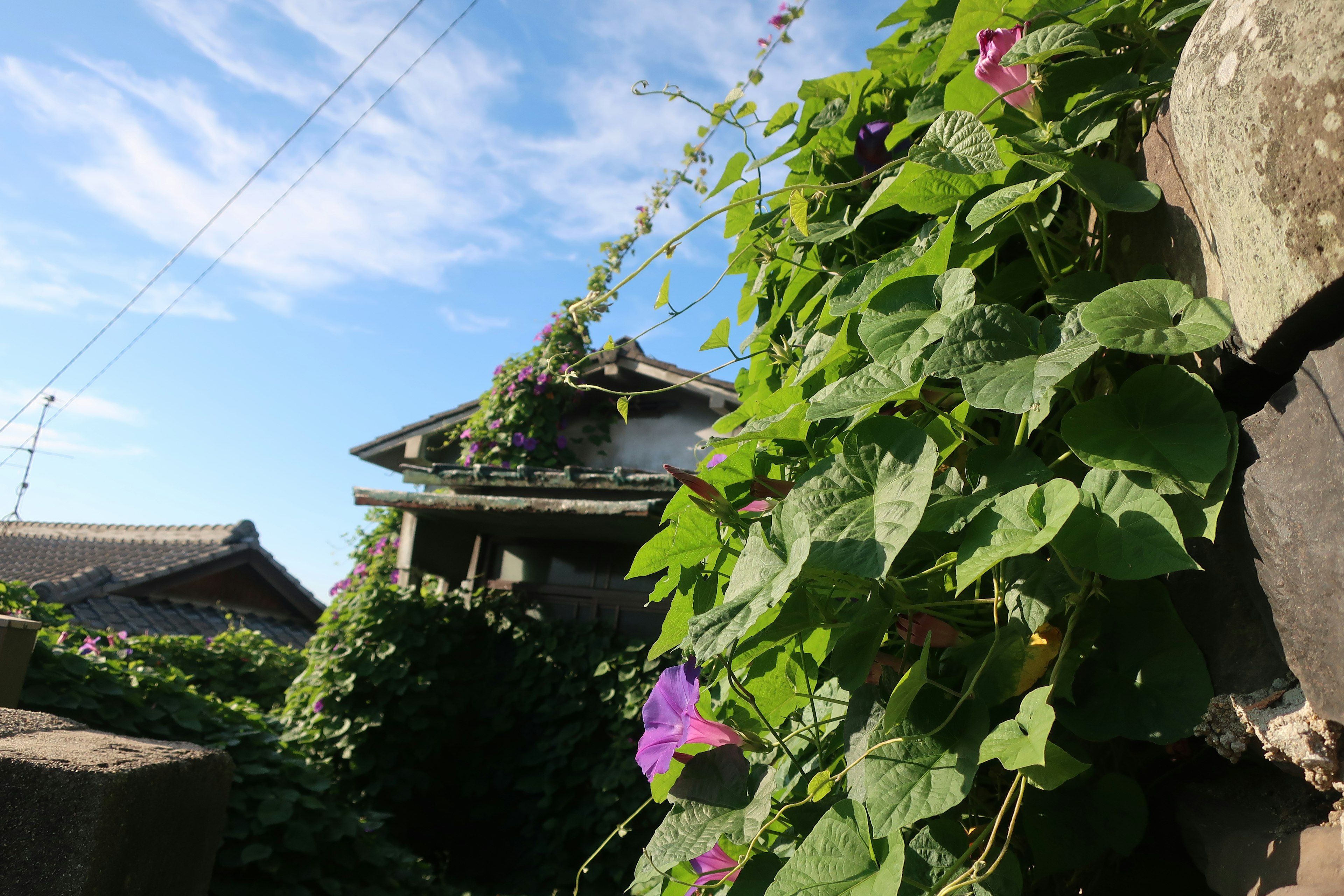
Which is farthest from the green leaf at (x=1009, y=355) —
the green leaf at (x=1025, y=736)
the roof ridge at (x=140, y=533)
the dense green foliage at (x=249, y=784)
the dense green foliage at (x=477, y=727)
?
the roof ridge at (x=140, y=533)

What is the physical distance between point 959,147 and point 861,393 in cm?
26

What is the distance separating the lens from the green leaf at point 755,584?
2.24 feet

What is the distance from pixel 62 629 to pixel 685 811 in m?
5.73

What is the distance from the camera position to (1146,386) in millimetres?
701

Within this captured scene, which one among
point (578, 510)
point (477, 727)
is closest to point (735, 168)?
point (578, 510)

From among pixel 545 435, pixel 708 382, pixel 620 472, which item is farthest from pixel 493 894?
pixel 708 382

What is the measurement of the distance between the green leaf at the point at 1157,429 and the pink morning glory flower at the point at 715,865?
0.56 meters

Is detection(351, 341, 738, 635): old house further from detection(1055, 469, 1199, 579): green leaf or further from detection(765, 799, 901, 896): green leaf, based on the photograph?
detection(1055, 469, 1199, 579): green leaf

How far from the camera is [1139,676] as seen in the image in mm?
701

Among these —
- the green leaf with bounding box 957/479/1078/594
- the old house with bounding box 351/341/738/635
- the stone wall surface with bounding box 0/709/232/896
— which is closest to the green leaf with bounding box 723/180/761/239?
the green leaf with bounding box 957/479/1078/594

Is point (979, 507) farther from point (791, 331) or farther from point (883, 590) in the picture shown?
point (791, 331)

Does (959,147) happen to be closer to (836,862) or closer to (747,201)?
(747,201)

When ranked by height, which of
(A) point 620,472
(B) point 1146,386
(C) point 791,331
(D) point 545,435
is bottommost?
(B) point 1146,386

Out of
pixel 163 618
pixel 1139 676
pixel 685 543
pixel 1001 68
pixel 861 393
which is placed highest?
pixel 1001 68
